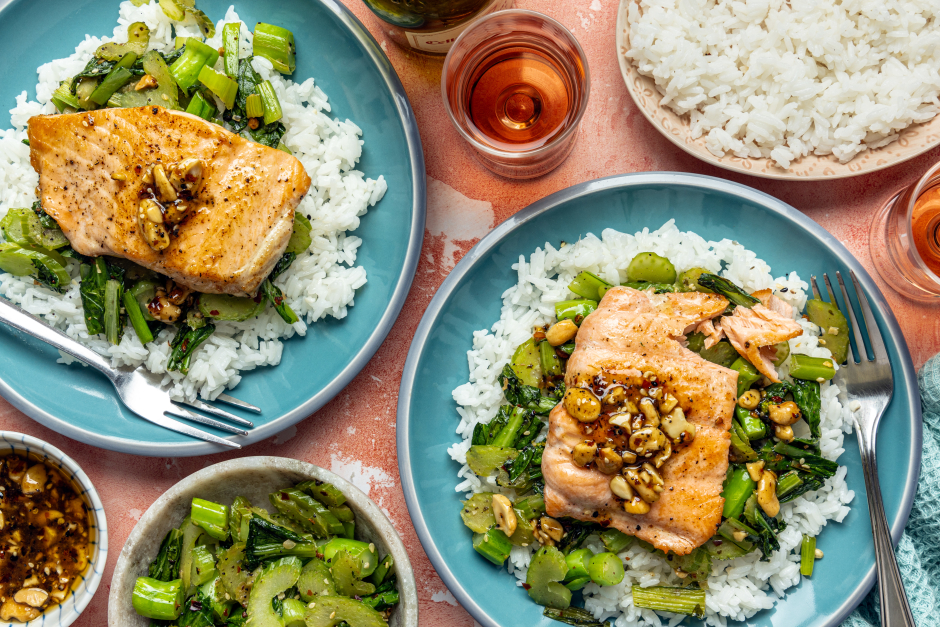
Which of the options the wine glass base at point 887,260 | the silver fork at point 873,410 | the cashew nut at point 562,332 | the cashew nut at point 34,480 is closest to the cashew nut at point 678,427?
the cashew nut at point 562,332

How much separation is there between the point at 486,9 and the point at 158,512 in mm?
2656

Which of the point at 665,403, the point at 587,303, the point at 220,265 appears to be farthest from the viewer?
the point at 587,303

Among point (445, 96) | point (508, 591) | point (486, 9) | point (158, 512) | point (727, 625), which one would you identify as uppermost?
point (486, 9)

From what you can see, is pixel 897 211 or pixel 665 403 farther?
pixel 897 211

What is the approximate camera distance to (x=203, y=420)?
116 inches

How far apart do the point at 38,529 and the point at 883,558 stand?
3895 millimetres

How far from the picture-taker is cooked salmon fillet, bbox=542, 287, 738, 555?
247 centimetres

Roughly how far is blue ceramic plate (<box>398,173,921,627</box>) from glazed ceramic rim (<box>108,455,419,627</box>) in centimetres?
22

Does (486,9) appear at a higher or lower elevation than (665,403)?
higher

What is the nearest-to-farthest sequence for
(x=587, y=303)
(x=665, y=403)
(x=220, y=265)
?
1. (x=665, y=403)
2. (x=220, y=265)
3. (x=587, y=303)

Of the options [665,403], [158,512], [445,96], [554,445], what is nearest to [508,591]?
[554,445]

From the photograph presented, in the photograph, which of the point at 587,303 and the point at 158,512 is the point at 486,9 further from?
the point at 158,512

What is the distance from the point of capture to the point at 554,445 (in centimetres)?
255

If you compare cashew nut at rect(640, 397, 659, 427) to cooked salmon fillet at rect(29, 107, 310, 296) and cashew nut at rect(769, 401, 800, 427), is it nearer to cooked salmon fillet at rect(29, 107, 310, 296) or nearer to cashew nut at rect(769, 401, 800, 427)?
cashew nut at rect(769, 401, 800, 427)
